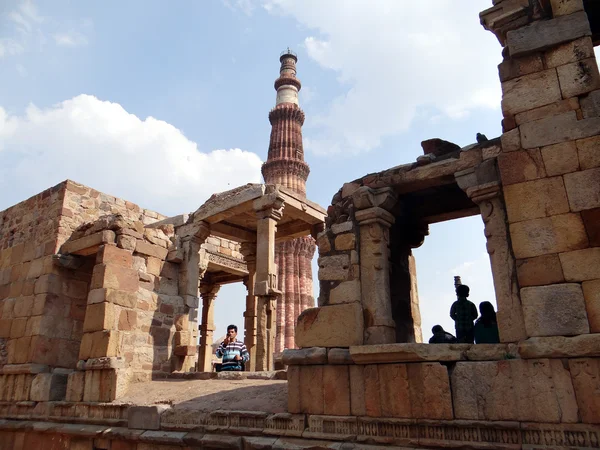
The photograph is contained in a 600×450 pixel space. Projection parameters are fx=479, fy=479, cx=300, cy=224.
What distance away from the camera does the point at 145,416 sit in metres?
6.03

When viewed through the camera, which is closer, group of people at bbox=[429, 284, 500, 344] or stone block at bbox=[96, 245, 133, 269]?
group of people at bbox=[429, 284, 500, 344]

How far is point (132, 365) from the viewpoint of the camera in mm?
7469

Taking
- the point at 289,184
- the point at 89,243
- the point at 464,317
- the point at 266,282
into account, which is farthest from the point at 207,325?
the point at 464,317

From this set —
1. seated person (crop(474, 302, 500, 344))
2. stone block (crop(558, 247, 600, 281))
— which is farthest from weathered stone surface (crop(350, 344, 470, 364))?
seated person (crop(474, 302, 500, 344))

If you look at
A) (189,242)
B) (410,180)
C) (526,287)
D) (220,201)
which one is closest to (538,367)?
(526,287)

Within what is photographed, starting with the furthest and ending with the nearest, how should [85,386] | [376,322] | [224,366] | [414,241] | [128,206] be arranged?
[128,206] → [224,366] → [85,386] → [414,241] → [376,322]

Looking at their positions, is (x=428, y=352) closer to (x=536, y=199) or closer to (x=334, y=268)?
(x=334, y=268)

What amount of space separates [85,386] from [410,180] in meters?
5.54

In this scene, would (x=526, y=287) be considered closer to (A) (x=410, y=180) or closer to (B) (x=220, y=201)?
(A) (x=410, y=180)

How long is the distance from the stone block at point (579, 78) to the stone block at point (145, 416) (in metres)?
5.58

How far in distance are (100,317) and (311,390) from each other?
13.0ft

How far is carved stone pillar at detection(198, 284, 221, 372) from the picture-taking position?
48.1 feet

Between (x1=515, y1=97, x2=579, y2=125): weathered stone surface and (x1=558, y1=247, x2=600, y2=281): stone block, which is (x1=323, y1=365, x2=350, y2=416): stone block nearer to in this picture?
(x1=558, y1=247, x2=600, y2=281): stone block

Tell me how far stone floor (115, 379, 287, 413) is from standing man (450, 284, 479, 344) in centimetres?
219
